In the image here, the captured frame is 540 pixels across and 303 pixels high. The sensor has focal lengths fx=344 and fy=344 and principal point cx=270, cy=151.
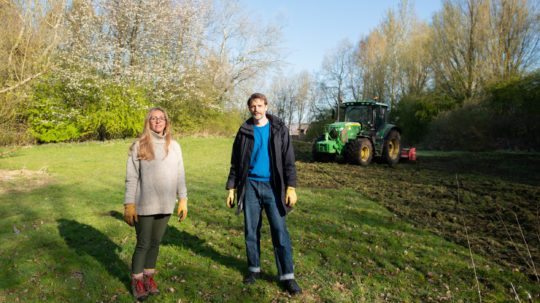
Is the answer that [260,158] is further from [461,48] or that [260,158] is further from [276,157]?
[461,48]

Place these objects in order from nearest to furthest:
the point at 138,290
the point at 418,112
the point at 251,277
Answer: the point at 138,290 < the point at 251,277 < the point at 418,112

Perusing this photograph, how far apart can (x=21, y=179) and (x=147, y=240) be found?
8030 millimetres

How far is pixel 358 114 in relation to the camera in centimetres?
1356

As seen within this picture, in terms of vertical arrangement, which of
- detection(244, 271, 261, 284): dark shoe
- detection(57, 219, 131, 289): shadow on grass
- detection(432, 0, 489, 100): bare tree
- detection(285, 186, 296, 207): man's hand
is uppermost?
detection(432, 0, 489, 100): bare tree

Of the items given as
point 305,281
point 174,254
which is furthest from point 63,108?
point 305,281

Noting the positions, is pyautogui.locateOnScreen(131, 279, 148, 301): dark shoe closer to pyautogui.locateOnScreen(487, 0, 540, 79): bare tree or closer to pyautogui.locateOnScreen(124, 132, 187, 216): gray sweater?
pyautogui.locateOnScreen(124, 132, 187, 216): gray sweater

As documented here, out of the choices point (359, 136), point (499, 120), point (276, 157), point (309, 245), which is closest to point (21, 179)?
point (309, 245)

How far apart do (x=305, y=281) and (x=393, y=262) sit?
122 cm

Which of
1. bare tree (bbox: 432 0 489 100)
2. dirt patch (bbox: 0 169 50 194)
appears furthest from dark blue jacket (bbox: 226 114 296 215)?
bare tree (bbox: 432 0 489 100)

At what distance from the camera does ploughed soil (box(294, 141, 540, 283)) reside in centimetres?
465

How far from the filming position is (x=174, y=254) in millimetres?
4121

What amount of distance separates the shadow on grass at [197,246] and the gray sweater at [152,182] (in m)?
1.22

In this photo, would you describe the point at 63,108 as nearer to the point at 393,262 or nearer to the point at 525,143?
the point at 393,262

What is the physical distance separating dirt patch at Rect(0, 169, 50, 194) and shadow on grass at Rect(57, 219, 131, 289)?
359 centimetres
